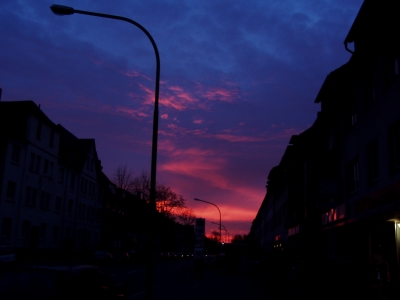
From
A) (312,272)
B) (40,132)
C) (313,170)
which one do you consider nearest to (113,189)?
(40,132)

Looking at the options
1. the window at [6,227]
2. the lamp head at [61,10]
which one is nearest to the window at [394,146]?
the lamp head at [61,10]

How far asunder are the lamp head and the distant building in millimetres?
30679

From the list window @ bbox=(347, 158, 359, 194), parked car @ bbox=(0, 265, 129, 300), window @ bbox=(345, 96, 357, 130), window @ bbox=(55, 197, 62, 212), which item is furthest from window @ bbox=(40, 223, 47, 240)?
parked car @ bbox=(0, 265, 129, 300)

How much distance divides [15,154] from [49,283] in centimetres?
3780

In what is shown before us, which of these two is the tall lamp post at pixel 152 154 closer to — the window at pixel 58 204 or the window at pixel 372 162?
the window at pixel 372 162

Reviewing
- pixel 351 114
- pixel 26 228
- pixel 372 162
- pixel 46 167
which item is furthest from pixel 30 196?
pixel 372 162

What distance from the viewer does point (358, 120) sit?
20.4 meters

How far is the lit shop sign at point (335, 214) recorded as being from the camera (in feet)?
67.6

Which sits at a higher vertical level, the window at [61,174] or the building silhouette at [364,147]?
the window at [61,174]

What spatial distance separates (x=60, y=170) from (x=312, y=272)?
113ft

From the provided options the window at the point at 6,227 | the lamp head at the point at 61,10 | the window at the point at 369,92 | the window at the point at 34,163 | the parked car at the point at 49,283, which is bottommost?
the parked car at the point at 49,283

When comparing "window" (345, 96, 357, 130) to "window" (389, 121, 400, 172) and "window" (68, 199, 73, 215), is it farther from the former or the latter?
"window" (68, 199, 73, 215)

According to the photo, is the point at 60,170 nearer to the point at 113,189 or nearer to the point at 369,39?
the point at 113,189

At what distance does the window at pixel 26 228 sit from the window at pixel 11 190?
3028 millimetres
